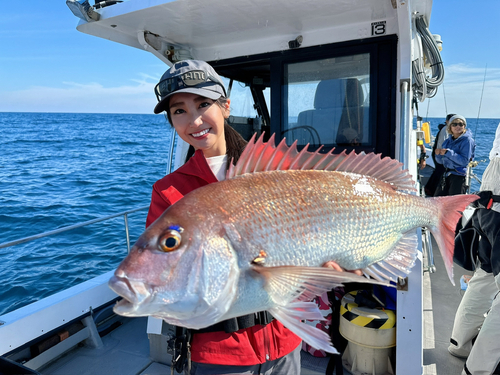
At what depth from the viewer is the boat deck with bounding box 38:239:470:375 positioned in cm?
327

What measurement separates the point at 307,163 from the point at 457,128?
26.5 ft

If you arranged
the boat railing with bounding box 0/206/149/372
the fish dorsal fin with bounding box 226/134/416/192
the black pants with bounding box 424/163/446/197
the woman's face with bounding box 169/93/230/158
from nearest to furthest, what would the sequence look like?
the fish dorsal fin with bounding box 226/134/416/192
the woman's face with bounding box 169/93/230/158
the boat railing with bounding box 0/206/149/372
the black pants with bounding box 424/163/446/197

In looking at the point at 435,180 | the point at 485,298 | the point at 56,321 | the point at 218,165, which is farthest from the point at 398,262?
the point at 435,180

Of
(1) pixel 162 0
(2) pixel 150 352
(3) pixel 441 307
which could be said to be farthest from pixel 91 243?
(3) pixel 441 307

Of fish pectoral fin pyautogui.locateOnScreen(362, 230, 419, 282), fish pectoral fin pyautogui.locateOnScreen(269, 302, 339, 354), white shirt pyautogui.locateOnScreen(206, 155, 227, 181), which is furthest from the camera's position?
white shirt pyautogui.locateOnScreen(206, 155, 227, 181)

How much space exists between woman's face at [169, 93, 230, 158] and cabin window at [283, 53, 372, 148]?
8.08 feet

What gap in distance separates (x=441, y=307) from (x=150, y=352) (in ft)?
12.1

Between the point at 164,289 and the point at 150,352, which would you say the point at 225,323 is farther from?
the point at 150,352

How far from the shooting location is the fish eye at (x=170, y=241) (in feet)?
3.41

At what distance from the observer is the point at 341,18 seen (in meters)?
3.43

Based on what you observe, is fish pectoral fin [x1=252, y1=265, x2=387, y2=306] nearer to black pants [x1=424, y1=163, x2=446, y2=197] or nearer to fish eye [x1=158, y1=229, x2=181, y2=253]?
fish eye [x1=158, y1=229, x2=181, y2=253]

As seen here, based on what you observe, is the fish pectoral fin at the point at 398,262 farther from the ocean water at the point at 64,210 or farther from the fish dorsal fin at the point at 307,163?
the ocean water at the point at 64,210

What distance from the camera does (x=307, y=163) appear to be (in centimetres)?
138

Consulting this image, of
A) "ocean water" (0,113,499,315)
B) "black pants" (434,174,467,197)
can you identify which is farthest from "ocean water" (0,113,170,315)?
"black pants" (434,174,467,197)
